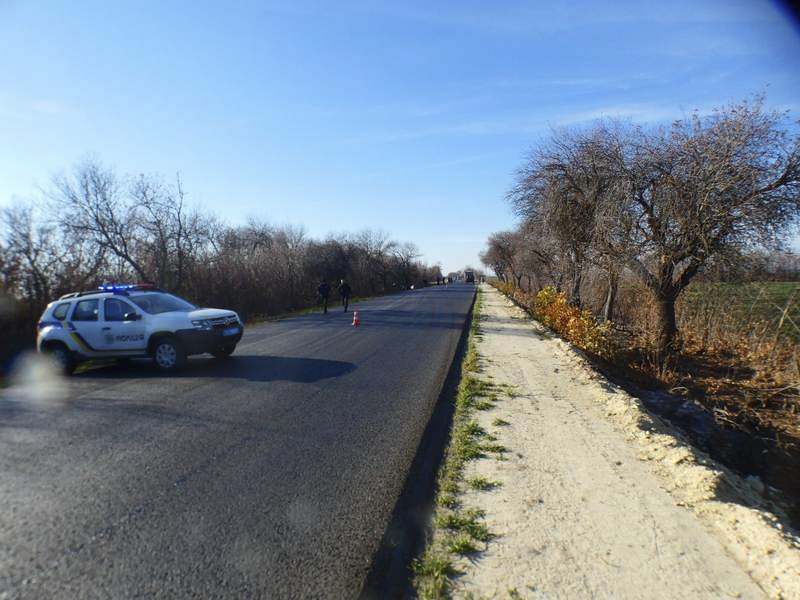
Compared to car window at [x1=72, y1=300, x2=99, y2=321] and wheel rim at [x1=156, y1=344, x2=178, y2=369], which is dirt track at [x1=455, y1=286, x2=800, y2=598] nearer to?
wheel rim at [x1=156, y1=344, x2=178, y2=369]

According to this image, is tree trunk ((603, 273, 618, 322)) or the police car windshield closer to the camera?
the police car windshield

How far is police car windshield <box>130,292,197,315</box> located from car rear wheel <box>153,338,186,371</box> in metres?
0.75

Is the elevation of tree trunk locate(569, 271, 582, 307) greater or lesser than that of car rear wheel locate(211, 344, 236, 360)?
greater

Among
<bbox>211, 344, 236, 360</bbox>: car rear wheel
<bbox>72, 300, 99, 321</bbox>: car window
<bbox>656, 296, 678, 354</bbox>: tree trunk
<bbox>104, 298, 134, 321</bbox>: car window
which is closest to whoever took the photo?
<bbox>104, 298, 134, 321</bbox>: car window

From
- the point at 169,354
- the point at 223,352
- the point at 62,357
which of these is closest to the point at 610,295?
the point at 223,352

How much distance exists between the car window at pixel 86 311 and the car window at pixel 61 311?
26 cm

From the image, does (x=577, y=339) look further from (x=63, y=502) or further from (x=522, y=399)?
(x=63, y=502)

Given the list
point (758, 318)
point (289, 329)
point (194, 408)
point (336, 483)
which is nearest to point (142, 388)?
point (194, 408)

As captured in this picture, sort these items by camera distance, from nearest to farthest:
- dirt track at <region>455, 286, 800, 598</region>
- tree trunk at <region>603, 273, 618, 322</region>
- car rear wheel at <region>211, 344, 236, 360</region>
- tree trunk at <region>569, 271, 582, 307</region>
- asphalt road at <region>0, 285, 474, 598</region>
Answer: dirt track at <region>455, 286, 800, 598</region>
asphalt road at <region>0, 285, 474, 598</region>
car rear wheel at <region>211, 344, 236, 360</region>
tree trunk at <region>603, 273, 618, 322</region>
tree trunk at <region>569, 271, 582, 307</region>

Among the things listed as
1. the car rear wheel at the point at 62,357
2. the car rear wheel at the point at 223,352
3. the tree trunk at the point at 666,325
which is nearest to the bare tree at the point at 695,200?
the tree trunk at the point at 666,325

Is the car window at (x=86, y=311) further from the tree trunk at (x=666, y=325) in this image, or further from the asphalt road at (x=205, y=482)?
the tree trunk at (x=666, y=325)

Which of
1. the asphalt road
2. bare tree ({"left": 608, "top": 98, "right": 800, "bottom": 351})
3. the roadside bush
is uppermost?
bare tree ({"left": 608, "top": 98, "right": 800, "bottom": 351})

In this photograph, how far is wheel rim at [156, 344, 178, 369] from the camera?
9.46m

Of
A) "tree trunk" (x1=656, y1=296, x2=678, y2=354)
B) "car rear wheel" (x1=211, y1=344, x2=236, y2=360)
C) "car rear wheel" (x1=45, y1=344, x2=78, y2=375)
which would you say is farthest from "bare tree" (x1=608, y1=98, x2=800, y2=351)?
"car rear wheel" (x1=45, y1=344, x2=78, y2=375)
